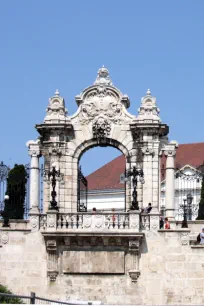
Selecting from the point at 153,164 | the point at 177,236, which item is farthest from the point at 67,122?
the point at 177,236

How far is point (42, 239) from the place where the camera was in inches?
1446

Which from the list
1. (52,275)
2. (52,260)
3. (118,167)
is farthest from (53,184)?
(118,167)

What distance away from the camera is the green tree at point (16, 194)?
130 feet

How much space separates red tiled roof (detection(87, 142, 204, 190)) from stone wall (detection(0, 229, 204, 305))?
36.3 meters

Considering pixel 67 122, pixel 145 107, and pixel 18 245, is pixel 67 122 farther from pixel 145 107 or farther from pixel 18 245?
pixel 18 245

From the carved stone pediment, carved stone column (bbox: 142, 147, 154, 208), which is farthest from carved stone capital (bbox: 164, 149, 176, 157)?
the carved stone pediment

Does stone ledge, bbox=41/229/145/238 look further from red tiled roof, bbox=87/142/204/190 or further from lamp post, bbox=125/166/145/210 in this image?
red tiled roof, bbox=87/142/204/190

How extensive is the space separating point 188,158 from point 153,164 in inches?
1416

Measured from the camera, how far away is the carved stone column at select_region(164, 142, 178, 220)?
37.9 m

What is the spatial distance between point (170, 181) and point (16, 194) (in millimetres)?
7072

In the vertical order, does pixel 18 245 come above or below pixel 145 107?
below

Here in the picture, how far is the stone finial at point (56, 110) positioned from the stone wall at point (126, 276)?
16.6 feet

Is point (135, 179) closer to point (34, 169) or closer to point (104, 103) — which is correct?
point (104, 103)

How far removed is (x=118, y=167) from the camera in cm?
7869
